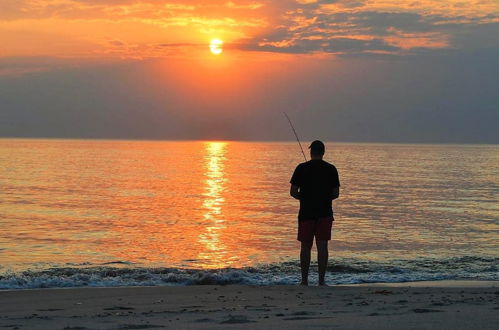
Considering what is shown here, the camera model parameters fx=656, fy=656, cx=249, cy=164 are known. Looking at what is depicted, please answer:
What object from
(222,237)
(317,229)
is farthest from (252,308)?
(222,237)

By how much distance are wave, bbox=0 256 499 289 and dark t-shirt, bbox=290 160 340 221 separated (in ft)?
8.65

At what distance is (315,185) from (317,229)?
2.06 feet

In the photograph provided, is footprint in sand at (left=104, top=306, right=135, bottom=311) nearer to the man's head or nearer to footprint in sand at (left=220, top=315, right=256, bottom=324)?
footprint in sand at (left=220, top=315, right=256, bottom=324)

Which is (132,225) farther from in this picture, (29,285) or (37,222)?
(29,285)

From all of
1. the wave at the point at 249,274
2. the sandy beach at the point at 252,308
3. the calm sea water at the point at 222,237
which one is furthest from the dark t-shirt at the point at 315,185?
the calm sea water at the point at 222,237

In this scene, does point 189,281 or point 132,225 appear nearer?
point 189,281

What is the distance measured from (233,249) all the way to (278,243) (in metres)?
1.48

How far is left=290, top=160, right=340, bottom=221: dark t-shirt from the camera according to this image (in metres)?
9.05

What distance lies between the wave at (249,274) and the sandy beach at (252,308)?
Answer: 1489mm

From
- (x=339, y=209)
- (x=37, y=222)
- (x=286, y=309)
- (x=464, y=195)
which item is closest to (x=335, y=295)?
(x=286, y=309)

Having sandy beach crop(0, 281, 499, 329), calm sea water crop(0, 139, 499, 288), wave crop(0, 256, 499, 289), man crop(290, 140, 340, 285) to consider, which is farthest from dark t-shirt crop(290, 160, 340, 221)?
calm sea water crop(0, 139, 499, 288)

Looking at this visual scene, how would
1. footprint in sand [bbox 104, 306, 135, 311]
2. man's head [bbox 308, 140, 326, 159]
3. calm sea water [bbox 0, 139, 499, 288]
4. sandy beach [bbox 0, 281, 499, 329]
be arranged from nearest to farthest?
sandy beach [bbox 0, 281, 499, 329]
footprint in sand [bbox 104, 306, 135, 311]
man's head [bbox 308, 140, 326, 159]
calm sea water [bbox 0, 139, 499, 288]

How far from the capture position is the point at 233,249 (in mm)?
15570

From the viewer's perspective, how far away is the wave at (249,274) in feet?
37.0
